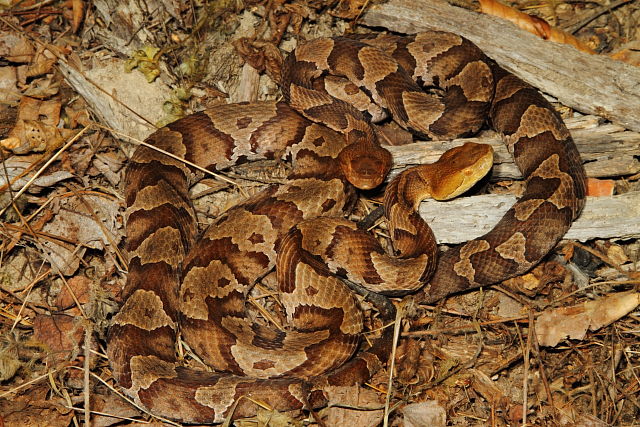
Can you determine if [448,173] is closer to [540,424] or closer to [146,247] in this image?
[540,424]

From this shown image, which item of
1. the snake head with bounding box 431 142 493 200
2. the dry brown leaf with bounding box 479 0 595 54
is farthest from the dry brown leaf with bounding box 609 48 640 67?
the snake head with bounding box 431 142 493 200

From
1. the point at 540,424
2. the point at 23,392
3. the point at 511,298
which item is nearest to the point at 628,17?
the point at 511,298

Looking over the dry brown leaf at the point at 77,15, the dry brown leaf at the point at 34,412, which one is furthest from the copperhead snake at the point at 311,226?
the dry brown leaf at the point at 77,15

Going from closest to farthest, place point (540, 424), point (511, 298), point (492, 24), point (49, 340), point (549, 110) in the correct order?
point (540, 424), point (49, 340), point (511, 298), point (549, 110), point (492, 24)

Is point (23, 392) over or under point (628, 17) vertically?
under

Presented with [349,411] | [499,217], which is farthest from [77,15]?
[349,411]

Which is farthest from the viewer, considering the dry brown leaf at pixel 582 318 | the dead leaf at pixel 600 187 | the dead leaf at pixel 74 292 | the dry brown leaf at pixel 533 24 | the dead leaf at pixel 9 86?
the dry brown leaf at pixel 533 24

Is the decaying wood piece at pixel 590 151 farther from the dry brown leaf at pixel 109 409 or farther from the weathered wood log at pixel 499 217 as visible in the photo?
the dry brown leaf at pixel 109 409
